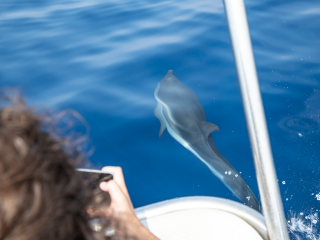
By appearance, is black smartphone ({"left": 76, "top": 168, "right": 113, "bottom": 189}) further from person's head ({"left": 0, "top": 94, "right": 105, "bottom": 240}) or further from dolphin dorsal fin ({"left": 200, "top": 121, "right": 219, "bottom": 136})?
dolphin dorsal fin ({"left": 200, "top": 121, "right": 219, "bottom": 136})

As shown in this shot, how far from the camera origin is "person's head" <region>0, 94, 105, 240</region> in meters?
0.62

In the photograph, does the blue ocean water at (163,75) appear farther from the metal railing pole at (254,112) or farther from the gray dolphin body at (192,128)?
the metal railing pole at (254,112)

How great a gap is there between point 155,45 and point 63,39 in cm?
199

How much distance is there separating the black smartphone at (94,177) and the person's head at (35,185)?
0.85ft

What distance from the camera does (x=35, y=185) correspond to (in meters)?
0.65

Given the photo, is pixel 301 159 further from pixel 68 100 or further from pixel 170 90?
pixel 68 100

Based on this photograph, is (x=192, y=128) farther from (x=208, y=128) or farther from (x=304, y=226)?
(x=304, y=226)

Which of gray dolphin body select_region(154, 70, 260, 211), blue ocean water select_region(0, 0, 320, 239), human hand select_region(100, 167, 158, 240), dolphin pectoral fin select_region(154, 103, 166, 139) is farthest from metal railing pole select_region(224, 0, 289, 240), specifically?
dolphin pectoral fin select_region(154, 103, 166, 139)

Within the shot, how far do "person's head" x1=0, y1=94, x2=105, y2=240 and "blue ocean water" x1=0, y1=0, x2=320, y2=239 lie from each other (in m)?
1.18

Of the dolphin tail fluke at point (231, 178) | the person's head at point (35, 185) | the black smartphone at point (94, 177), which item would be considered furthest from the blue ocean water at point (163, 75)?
the person's head at point (35, 185)

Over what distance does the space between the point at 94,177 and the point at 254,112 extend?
0.68 metres

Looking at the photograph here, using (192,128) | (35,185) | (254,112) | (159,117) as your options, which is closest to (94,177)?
(35,185)

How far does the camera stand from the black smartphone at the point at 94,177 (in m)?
1.08

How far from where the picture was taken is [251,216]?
5.49 feet
